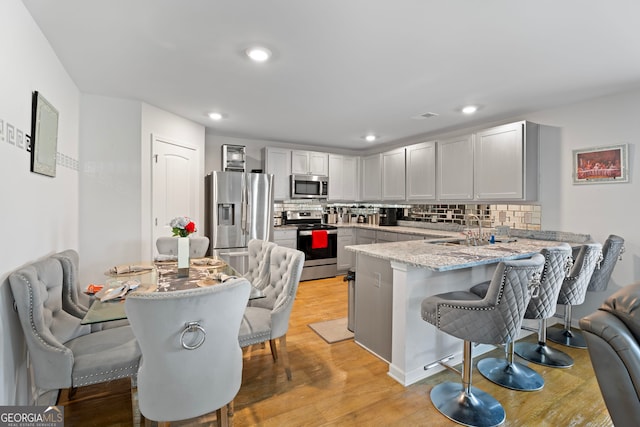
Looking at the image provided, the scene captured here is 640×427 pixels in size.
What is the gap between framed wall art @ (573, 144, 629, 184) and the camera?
298 cm

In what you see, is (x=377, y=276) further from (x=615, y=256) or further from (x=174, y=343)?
(x=615, y=256)

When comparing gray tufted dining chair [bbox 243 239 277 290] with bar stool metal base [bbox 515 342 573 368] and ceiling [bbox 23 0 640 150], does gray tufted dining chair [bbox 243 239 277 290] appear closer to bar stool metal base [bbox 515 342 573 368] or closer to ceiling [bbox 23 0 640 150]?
ceiling [bbox 23 0 640 150]

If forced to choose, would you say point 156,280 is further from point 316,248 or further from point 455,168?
point 455,168

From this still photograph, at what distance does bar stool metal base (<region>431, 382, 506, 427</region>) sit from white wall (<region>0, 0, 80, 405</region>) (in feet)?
7.93

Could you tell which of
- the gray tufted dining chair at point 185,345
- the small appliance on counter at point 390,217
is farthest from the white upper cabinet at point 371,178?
the gray tufted dining chair at point 185,345

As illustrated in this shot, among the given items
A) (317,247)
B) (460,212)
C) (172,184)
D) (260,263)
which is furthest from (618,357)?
(317,247)

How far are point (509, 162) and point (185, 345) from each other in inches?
150

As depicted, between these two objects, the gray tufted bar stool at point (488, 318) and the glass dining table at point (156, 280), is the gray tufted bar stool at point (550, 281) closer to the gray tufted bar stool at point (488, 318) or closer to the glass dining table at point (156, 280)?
the gray tufted bar stool at point (488, 318)

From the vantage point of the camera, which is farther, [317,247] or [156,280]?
[317,247]

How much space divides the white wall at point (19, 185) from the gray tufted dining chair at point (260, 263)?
149 cm

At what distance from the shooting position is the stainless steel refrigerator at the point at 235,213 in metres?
4.35

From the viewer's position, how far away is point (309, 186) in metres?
5.48

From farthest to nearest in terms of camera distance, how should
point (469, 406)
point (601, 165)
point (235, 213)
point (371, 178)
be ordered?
point (371, 178), point (235, 213), point (601, 165), point (469, 406)

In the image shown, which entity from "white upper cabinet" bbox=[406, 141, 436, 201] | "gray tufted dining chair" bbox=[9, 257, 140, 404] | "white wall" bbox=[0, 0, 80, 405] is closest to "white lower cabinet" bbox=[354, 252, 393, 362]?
"gray tufted dining chair" bbox=[9, 257, 140, 404]
